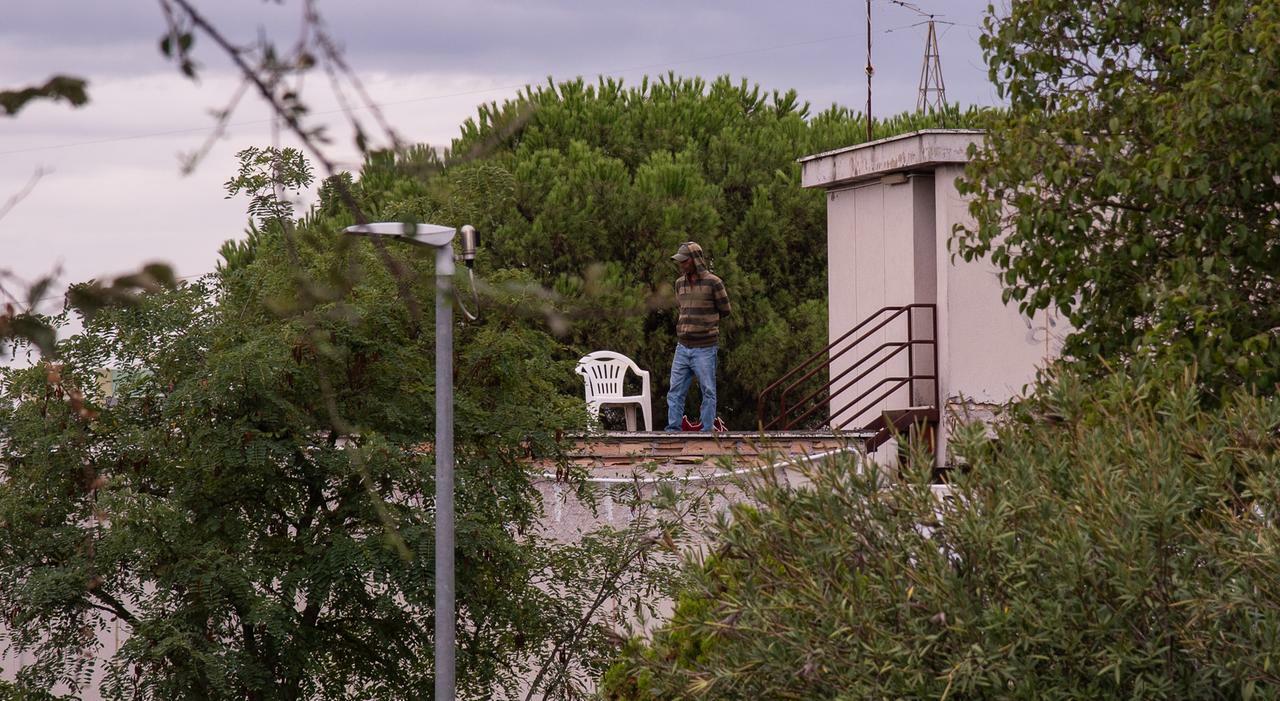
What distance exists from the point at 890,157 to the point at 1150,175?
6.40m

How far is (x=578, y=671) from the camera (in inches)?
378

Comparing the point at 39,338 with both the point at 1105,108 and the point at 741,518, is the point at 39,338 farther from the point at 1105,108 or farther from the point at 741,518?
the point at 1105,108

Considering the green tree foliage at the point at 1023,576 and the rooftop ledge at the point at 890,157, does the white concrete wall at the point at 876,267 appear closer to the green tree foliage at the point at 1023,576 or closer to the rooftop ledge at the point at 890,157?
the rooftop ledge at the point at 890,157

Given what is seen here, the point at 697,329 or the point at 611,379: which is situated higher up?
the point at 697,329

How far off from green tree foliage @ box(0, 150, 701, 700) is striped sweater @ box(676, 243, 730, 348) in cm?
430

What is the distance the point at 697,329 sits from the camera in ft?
46.0

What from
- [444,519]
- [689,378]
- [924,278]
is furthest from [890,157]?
[444,519]

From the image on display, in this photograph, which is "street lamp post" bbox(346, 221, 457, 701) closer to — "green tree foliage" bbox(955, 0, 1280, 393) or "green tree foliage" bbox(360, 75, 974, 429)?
"green tree foliage" bbox(955, 0, 1280, 393)

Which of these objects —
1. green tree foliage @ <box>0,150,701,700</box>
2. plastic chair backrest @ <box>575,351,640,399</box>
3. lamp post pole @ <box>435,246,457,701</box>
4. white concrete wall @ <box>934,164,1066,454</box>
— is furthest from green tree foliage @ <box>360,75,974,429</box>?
lamp post pole @ <box>435,246,457,701</box>

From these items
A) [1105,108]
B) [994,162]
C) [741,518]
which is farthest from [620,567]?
[741,518]

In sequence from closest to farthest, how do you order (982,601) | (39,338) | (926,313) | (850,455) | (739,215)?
(39,338), (982,601), (850,455), (926,313), (739,215)

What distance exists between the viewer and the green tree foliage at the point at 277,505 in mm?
8219

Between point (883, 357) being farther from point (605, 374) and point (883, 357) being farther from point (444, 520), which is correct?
point (444, 520)

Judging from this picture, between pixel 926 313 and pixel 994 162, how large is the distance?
5397mm
